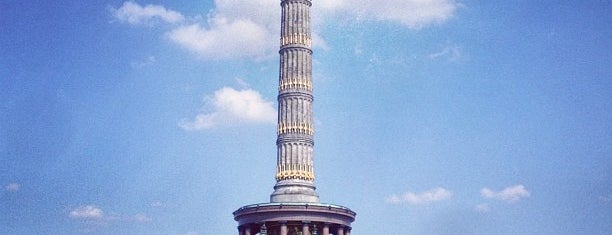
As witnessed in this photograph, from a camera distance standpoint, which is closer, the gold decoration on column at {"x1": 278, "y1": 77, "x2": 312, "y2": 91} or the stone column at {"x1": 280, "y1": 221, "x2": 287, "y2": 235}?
the stone column at {"x1": 280, "y1": 221, "x2": 287, "y2": 235}

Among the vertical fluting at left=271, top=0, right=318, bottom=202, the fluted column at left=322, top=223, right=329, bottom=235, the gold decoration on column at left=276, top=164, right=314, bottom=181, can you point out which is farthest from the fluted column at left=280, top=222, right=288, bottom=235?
the gold decoration on column at left=276, top=164, right=314, bottom=181

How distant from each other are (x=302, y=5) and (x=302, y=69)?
25.2 ft

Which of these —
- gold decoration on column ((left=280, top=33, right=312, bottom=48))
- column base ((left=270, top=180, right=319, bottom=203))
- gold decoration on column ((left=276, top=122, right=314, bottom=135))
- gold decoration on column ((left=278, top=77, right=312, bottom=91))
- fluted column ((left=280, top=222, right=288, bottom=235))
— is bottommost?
fluted column ((left=280, top=222, right=288, bottom=235))

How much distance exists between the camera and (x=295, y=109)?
2803 inches

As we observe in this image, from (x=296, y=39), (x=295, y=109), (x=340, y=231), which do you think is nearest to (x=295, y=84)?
(x=295, y=109)

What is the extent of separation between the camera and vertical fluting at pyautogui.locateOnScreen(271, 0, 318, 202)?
69.0m

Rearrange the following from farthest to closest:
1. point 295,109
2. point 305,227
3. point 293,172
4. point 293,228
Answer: point 295,109, point 293,172, point 293,228, point 305,227

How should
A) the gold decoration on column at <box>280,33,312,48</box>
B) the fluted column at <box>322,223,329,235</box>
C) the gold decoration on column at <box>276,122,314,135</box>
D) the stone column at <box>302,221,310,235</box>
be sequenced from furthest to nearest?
the gold decoration on column at <box>280,33,312,48</box> → the gold decoration on column at <box>276,122,314,135</box> → the fluted column at <box>322,223,329,235</box> → the stone column at <box>302,221,310,235</box>


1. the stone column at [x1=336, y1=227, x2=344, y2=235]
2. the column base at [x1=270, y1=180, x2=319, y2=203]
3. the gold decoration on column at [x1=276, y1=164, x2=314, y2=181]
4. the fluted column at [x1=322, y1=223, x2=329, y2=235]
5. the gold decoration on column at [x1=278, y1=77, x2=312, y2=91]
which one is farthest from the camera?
the gold decoration on column at [x1=278, y1=77, x2=312, y2=91]

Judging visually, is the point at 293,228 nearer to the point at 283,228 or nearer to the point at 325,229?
the point at 283,228

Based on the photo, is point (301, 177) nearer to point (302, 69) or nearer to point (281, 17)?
point (302, 69)

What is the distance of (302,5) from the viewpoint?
2977 inches

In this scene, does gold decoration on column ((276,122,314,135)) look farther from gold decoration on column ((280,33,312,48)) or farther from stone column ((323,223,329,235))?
stone column ((323,223,329,235))

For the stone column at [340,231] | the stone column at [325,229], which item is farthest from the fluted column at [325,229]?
the stone column at [340,231]
